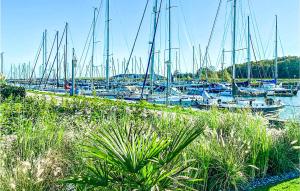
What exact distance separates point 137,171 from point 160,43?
25.8m

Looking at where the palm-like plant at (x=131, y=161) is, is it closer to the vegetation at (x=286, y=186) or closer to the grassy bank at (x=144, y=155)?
the grassy bank at (x=144, y=155)

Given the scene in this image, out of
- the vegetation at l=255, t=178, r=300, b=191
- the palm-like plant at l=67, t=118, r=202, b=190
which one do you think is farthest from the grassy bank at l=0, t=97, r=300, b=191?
the vegetation at l=255, t=178, r=300, b=191

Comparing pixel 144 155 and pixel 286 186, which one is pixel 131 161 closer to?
pixel 144 155

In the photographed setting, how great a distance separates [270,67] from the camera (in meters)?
59.8

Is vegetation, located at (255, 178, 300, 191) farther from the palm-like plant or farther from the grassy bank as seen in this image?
the palm-like plant

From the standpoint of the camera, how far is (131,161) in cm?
371

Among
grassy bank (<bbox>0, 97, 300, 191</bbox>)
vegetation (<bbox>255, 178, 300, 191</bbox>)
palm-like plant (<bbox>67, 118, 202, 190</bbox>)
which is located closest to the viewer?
palm-like plant (<bbox>67, 118, 202, 190</bbox>)

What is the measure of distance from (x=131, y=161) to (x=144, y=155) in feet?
0.52

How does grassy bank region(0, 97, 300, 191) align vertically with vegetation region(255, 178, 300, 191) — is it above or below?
above

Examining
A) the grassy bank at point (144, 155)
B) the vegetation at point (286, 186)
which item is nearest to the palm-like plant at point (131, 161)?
the grassy bank at point (144, 155)

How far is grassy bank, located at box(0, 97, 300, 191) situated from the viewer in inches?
153

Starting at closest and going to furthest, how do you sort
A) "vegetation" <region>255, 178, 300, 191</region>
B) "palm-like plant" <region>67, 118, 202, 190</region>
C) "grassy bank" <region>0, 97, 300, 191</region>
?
"palm-like plant" <region>67, 118, 202, 190</region> → "grassy bank" <region>0, 97, 300, 191</region> → "vegetation" <region>255, 178, 300, 191</region>

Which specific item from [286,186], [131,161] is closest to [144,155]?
[131,161]

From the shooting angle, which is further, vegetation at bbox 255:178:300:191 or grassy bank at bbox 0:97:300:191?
vegetation at bbox 255:178:300:191
